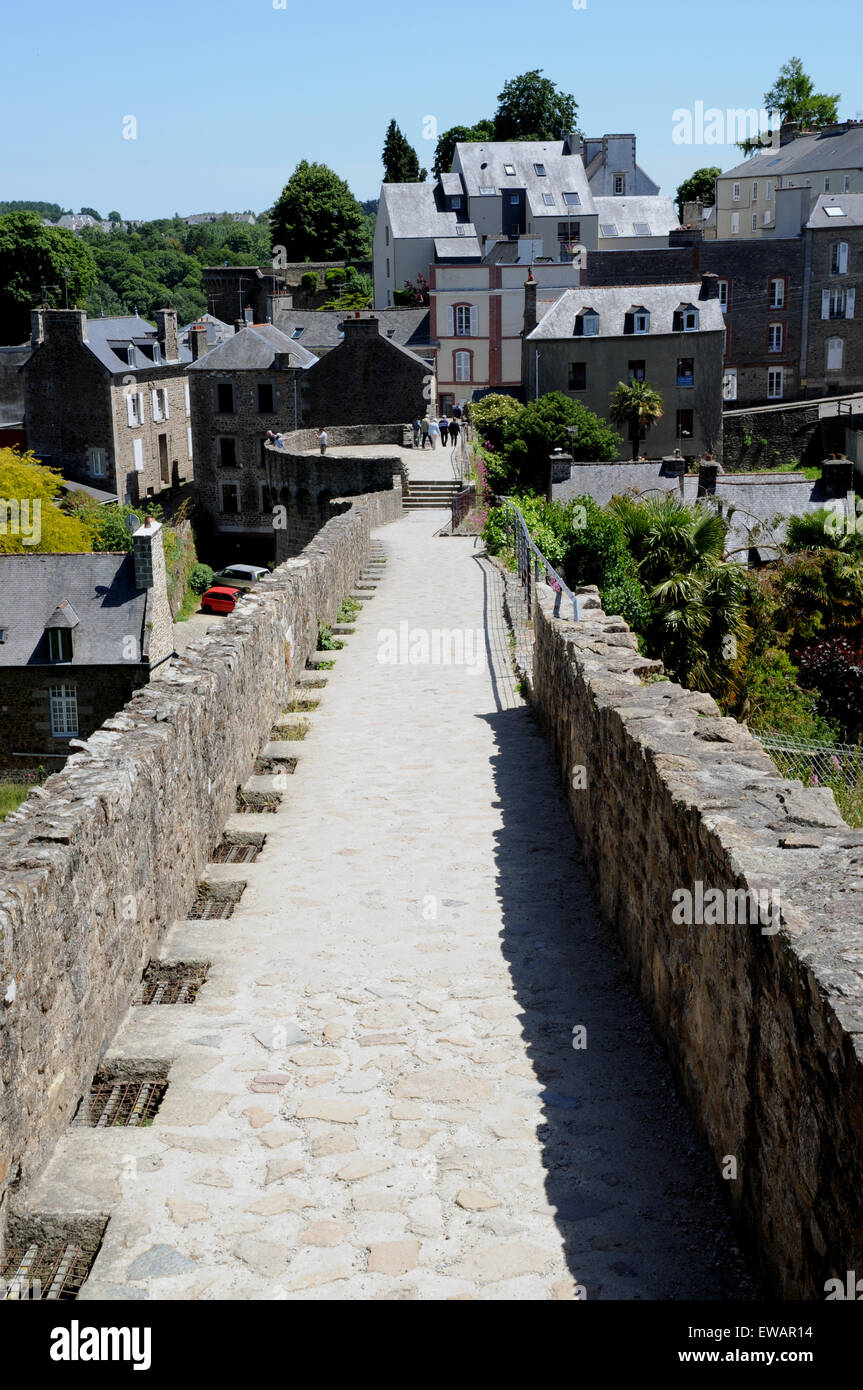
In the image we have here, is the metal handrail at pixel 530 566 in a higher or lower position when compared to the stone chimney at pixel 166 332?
lower

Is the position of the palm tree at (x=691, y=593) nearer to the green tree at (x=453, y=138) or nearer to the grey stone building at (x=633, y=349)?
the grey stone building at (x=633, y=349)

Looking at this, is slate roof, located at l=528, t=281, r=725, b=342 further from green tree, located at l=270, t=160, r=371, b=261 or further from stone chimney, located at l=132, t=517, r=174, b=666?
green tree, located at l=270, t=160, r=371, b=261

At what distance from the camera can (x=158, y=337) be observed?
6719 cm

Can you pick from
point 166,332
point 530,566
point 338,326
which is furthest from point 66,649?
point 166,332

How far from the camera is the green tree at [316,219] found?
310ft

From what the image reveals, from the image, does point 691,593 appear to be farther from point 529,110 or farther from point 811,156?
point 529,110

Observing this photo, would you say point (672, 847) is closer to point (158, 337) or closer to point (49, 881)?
point (49, 881)

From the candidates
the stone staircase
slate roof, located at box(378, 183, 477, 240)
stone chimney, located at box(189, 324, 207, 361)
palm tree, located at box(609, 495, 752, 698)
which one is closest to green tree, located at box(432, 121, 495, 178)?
slate roof, located at box(378, 183, 477, 240)

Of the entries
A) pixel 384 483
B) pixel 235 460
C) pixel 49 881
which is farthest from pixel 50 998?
pixel 235 460

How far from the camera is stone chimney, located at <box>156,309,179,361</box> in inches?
2625

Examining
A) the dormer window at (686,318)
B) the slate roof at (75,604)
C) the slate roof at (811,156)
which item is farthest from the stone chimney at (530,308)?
the slate roof at (75,604)

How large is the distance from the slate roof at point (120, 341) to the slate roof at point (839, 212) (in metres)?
31.6

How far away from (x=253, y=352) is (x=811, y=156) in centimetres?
3589

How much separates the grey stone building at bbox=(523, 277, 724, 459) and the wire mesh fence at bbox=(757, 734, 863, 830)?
3998 cm
